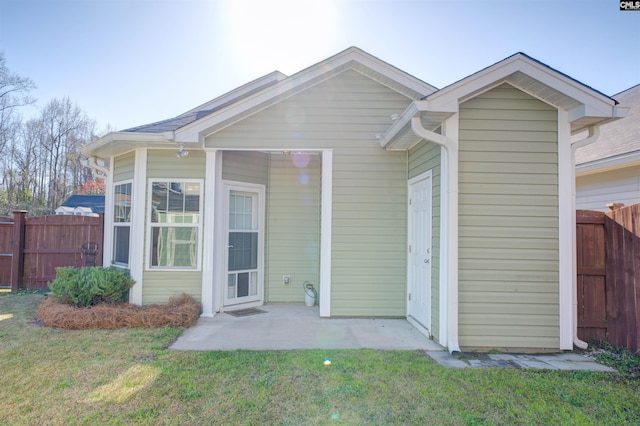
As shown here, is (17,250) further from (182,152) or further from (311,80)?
(311,80)

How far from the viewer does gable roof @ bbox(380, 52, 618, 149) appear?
139 inches

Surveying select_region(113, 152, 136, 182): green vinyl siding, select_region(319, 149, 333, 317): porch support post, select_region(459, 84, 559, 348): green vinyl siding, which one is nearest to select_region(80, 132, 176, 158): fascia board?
select_region(113, 152, 136, 182): green vinyl siding

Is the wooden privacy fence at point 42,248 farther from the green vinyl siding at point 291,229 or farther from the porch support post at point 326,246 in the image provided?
the porch support post at point 326,246

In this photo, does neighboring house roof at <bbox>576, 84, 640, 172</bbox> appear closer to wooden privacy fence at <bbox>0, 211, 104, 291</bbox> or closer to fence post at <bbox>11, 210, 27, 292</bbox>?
wooden privacy fence at <bbox>0, 211, 104, 291</bbox>

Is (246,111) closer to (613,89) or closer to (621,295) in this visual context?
(621,295)

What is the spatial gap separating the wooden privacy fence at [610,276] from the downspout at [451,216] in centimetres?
169

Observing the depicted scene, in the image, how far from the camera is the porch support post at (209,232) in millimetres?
5082

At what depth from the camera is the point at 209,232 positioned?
5.12 meters

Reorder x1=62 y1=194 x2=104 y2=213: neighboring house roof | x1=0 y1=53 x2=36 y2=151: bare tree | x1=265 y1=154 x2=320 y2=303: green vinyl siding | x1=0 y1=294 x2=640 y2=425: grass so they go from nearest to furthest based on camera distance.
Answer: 1. x1=0 y1=294 x2=640 y2=425: grass
2. x1=265 y1=154 x2=320 y2=303: green vinyl siding
3. x1=0 y1=53 x2=36 y2=151: bare tree
4. x1=62 y1=194 x2=104 y2=213: neighboring house roof

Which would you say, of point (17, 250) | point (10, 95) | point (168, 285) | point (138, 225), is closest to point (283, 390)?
point (168, 285)

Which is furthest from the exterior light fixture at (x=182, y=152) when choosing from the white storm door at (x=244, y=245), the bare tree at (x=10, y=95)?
the bare tree at (x=10, y=95)

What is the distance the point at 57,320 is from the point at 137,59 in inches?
214

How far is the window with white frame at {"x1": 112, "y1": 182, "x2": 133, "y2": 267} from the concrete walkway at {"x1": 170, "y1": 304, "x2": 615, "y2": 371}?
192cm

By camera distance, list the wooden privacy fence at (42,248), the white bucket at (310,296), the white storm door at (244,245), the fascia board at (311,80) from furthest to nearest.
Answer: the wooden privacy fence at (42,248) < the white bucket at (310,296) < the white storm door at (244,245) < the fascia board at (311,80)
